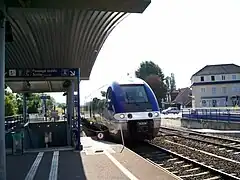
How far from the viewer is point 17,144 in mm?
14148

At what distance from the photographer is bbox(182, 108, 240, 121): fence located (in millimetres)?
28630

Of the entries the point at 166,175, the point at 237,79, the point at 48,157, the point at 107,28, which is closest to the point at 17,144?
the point at 48,157

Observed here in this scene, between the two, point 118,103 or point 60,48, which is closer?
point 118,103

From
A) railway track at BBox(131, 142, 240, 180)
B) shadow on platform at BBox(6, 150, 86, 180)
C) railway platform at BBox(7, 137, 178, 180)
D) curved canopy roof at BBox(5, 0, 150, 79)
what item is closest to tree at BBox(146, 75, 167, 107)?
curved canopy roof at BBox(5, 0, 150, 79)

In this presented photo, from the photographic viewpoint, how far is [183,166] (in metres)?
11.0

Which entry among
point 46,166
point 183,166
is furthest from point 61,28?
point 183,166

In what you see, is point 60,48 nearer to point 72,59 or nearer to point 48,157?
point 72,59

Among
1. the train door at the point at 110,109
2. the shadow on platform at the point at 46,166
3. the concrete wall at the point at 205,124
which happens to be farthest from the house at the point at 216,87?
the shadow on platform at the point at 46,166

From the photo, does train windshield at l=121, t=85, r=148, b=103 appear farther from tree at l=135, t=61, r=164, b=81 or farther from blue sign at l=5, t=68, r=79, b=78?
tree at l=135, t=61, r=164, b=81

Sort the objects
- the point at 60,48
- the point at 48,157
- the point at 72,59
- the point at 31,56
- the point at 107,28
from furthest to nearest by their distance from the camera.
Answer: the point at 72,59
the point at 31,56
the point at 60,48
the point at 107,28
the point at 48,157

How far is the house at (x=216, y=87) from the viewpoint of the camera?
8100 centimetres

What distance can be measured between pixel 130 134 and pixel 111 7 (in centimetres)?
855

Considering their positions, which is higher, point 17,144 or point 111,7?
point 111,7

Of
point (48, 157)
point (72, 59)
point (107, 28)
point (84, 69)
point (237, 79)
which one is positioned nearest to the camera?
point (48, 157)
